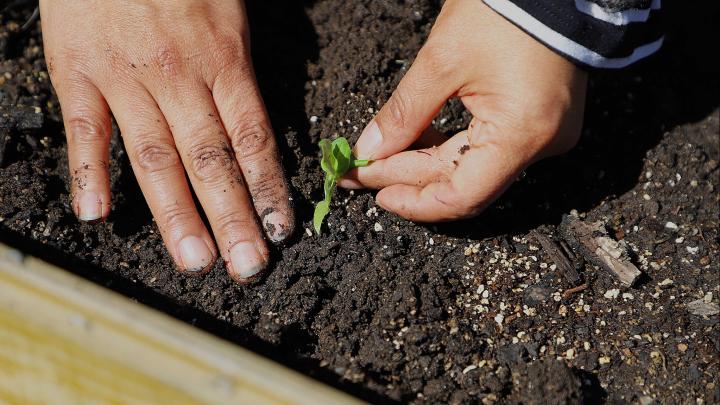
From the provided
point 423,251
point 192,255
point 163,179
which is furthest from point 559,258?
point 163,179

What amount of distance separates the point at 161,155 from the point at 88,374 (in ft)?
2.16

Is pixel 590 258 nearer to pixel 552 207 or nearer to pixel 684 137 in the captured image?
pixel 552 207

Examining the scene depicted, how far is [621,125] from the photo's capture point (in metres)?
2.00

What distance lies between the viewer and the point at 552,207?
180 centimetres

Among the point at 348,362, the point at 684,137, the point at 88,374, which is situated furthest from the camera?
the point at 684,137

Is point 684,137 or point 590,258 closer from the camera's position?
point 590,258

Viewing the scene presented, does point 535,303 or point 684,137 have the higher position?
point 684,137

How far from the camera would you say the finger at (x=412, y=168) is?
1572mm

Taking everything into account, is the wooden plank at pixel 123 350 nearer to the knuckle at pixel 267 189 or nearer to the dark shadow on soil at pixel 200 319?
the dark shadow on soil at pixel 200 319

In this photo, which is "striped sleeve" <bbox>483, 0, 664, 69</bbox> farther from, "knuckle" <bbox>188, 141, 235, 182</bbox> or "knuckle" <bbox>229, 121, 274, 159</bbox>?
"knuckle" <bbox>188, 141, 235, 182</bbox>

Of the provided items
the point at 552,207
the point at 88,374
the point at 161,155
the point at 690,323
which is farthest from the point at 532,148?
the point at 88,374

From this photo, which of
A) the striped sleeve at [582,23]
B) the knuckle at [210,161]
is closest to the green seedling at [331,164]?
the knuckle at [210,161]

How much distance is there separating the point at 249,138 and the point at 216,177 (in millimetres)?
138

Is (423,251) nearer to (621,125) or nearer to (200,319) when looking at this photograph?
(200,319)
